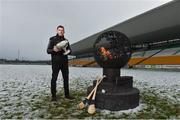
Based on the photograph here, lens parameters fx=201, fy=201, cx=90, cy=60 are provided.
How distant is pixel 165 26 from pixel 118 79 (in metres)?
19.8

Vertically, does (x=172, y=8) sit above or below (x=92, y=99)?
above

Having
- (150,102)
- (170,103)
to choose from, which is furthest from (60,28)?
(170,103)

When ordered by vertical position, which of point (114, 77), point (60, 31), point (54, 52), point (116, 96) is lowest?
point (116, 96)

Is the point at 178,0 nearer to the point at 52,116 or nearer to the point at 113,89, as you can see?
the point at 113,89

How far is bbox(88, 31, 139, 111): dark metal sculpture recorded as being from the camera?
4797 mm

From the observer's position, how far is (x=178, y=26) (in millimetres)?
21344

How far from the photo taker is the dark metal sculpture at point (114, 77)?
15.7ft

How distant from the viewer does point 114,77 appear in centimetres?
533

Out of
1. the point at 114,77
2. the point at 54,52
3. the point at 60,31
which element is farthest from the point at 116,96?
the point at 60,31

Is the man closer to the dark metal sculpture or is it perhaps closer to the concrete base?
the dark metal sculpture

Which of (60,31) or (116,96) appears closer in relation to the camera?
(116,96)

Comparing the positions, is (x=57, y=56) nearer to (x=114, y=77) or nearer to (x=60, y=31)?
(x=60, y=31)

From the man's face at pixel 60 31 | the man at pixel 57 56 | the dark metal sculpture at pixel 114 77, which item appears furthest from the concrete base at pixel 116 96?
the man's face at pixel 60 31

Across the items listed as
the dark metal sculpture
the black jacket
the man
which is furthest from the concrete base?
the black jacket
